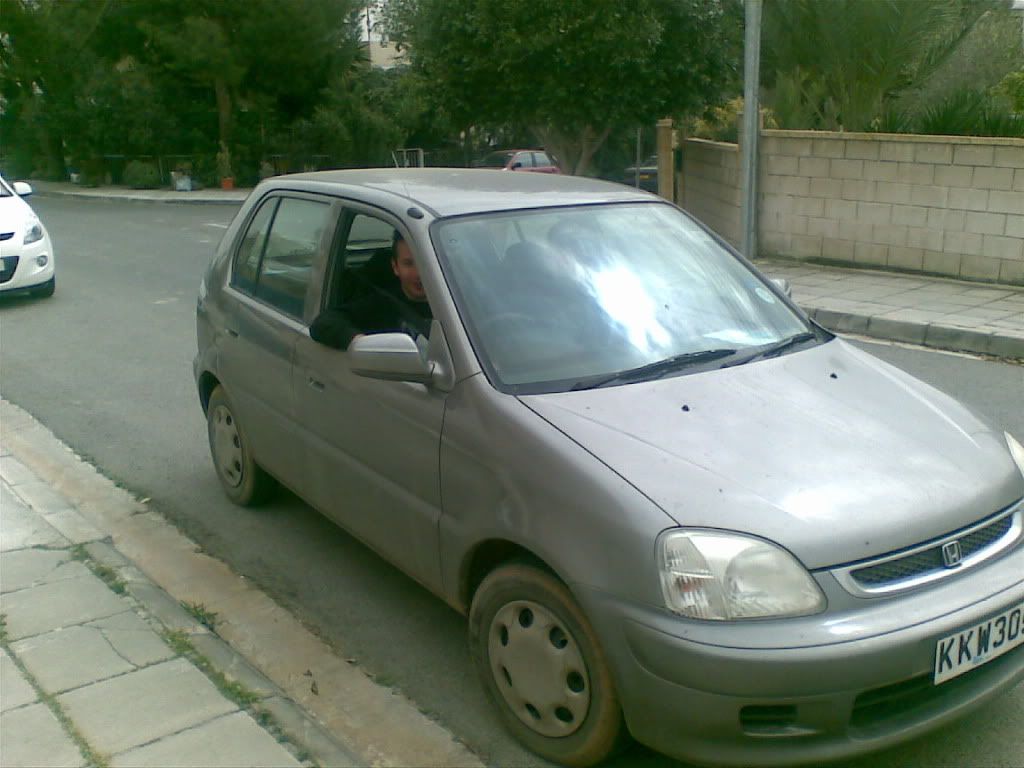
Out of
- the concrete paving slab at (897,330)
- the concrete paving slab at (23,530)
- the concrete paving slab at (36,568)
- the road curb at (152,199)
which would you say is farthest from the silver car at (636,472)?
the road curb at (152,199)

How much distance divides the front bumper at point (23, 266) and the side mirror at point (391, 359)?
9436 millimetres

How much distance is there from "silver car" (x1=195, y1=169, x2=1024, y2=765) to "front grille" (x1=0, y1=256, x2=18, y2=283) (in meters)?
8.25

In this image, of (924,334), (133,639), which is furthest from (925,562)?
(924,334)

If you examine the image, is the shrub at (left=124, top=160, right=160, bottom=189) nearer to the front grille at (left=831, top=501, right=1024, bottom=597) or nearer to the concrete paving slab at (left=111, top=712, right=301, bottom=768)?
the concrete paving slab at (left=111, top=712, right=301, bottom=768)

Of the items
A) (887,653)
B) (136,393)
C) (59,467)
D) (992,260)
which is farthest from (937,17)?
(887,653)

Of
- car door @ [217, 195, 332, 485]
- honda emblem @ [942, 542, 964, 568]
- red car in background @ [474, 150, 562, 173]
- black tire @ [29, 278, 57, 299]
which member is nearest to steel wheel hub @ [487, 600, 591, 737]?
honda emblem @ [942, 542, 964, 568]

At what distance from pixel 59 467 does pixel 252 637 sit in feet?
8.74

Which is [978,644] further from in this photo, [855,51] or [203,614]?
[855,51]

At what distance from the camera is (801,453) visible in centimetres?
309

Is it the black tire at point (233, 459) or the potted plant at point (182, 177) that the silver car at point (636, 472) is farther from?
the potted plant at point (182, 177)

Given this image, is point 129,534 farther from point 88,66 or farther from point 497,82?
point 88,66

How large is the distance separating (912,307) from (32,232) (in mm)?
9157

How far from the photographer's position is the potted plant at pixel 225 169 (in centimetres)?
3281

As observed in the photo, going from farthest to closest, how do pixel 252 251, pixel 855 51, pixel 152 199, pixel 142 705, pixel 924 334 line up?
pixel 152 199, pixel 855 51, pixel 924 334, pixel 252 251, pixel 142 705
